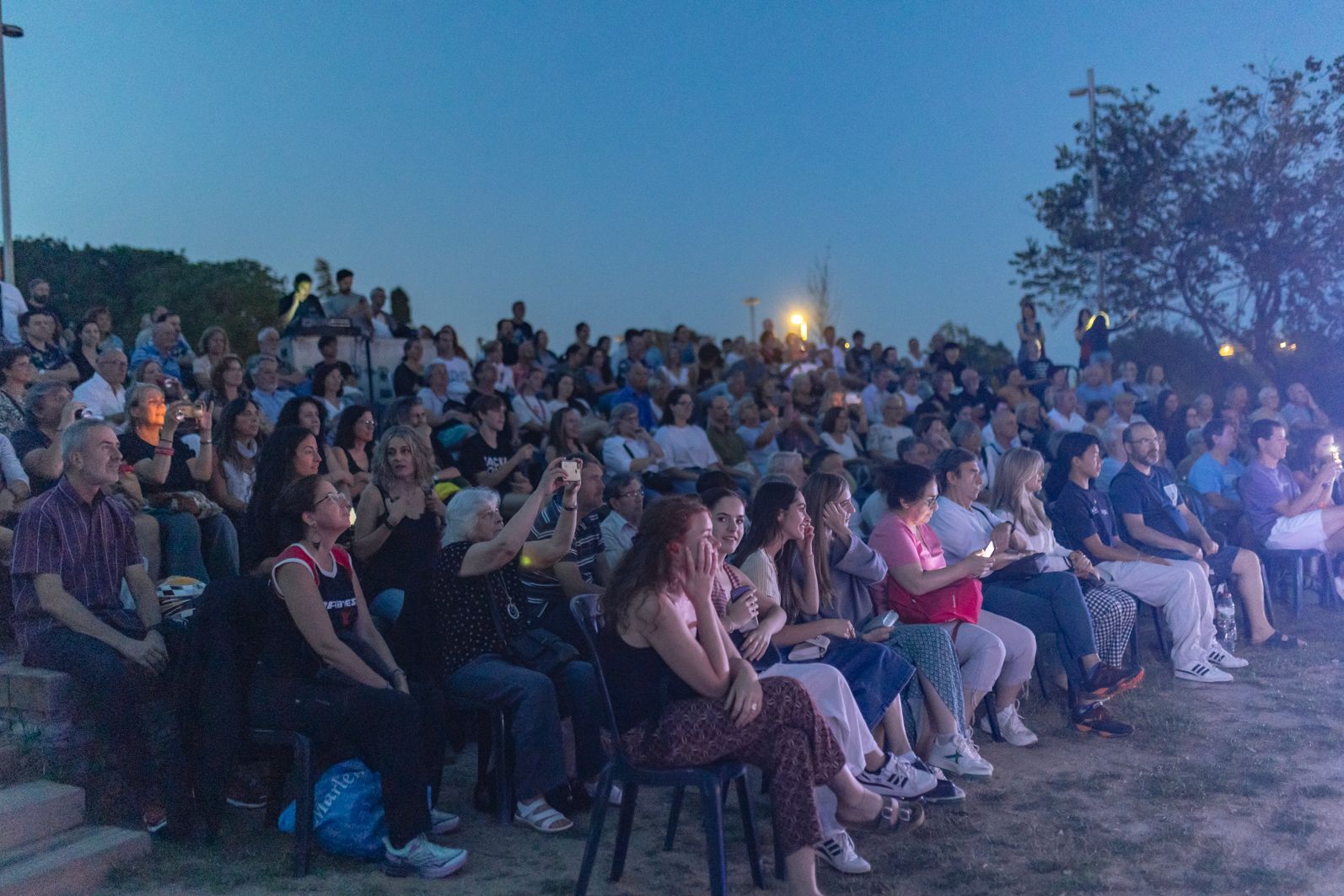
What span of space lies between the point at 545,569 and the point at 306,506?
1.31 metres

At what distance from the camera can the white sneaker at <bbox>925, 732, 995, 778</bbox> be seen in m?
4.93

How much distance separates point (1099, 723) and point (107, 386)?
6234 millimetres

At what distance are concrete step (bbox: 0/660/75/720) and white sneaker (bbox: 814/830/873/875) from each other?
2.74 meters

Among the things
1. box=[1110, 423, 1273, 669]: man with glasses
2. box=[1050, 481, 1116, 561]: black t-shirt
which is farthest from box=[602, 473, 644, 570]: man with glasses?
box=[1110, 423, 1273, 669]: man with glasses

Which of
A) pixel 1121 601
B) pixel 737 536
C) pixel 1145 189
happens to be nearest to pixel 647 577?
pixel 737 536

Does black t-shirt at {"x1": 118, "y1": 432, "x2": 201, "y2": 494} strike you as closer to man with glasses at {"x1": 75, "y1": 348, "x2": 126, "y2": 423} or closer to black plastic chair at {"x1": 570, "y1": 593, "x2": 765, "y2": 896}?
man with glasses at {"x1": 75, "y1": 348, "x2": 126, "y2": 423}

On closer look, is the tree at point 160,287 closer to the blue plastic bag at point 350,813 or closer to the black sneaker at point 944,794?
the blue plastic bag at point 350,813

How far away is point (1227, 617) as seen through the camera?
23.5 ft

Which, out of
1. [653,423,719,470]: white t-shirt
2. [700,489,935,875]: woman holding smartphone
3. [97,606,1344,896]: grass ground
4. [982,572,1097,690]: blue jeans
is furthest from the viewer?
[653,423,719,470]: white t-shirt

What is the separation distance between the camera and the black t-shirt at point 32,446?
537 cm

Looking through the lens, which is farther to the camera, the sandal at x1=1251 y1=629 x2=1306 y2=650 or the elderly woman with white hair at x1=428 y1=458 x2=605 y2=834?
the sandal at x1=1251 y1=629 x2=1306 y2=650

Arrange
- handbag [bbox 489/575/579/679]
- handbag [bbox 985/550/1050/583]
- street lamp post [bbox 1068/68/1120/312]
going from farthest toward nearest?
Answer: 1. street lamp post [bbox 1068/68/1120/312]
2. handbag [bbox 985/550/1050/583]
3. handbag [bbox 489/575/579/679]

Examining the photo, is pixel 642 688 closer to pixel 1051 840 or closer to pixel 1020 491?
pixel 1051 840

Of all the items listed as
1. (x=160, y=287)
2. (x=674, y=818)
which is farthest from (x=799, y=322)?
(x=674, y=818)
